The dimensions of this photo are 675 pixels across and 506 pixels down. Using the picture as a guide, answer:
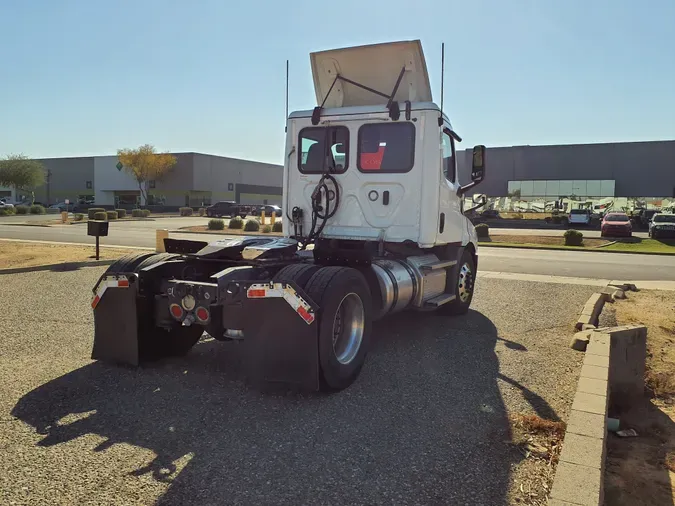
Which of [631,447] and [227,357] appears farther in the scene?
[227,357]

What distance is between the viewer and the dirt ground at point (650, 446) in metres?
3.56

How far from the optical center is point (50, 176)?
8838 centimetres

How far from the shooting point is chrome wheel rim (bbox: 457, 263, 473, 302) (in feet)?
27.3

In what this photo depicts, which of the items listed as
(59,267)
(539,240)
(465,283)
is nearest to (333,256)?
(465,283)

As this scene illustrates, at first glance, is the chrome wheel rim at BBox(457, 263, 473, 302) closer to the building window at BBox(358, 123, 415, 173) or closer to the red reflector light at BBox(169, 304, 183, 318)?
the building window at BBox(358, 123, 415, 173)

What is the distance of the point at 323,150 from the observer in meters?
7.19

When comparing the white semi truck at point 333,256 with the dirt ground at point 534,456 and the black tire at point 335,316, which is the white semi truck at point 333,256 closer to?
the black tire at point 335,316

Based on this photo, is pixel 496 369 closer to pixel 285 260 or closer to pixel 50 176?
pixel 285 260

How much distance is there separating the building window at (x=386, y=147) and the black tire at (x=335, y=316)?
209cm

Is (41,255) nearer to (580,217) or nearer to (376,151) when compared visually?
Answer: (376,151)

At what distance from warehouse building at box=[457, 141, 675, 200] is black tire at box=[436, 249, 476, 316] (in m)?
49.8

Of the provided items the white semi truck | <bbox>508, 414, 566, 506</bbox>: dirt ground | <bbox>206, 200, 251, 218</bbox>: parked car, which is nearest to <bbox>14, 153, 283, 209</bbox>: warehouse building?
<bbox>206, 200, 251, 218</bbox>: parked car

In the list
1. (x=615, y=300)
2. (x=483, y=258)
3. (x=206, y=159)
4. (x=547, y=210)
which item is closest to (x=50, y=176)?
(x=206, y=159)

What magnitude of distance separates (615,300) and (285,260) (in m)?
7.51
